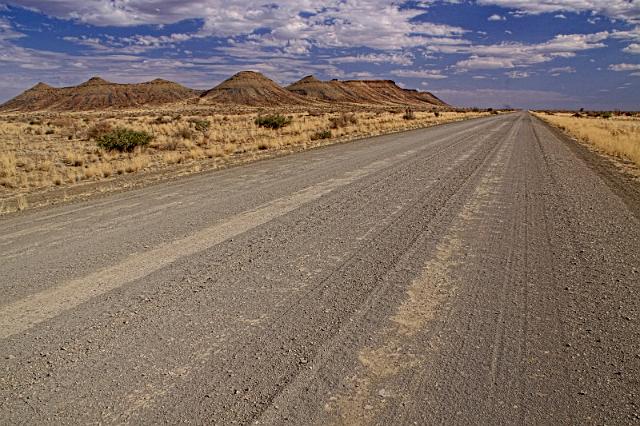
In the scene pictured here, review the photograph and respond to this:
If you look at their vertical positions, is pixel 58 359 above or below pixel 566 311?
below

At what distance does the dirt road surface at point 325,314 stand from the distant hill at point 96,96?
466ft

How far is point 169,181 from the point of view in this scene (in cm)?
1285

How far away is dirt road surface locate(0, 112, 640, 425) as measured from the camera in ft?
9.83

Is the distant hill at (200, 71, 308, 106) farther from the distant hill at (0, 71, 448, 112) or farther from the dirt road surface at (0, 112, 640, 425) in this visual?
the dirt road surface at (0, 112, 640, 425)

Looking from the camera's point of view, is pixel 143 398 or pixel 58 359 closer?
pixel 143 398

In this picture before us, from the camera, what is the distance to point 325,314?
4188 mm

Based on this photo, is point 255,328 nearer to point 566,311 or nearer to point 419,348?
point 419,348

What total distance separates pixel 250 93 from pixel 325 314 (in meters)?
142

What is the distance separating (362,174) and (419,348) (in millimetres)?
8891

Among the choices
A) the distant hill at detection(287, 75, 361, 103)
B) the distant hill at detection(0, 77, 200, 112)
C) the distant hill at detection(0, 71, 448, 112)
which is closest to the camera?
the distant hill at detection(0, 71, 448, 112)

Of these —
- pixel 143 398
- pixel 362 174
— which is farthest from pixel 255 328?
pixel 362 174

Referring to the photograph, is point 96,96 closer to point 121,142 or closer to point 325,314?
point 121,142

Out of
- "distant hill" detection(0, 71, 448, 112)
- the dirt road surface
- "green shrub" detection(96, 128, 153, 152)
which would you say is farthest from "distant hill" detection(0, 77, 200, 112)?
the dirt road surface

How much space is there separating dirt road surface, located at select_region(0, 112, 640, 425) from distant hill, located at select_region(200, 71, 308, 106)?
128013 millimetres
